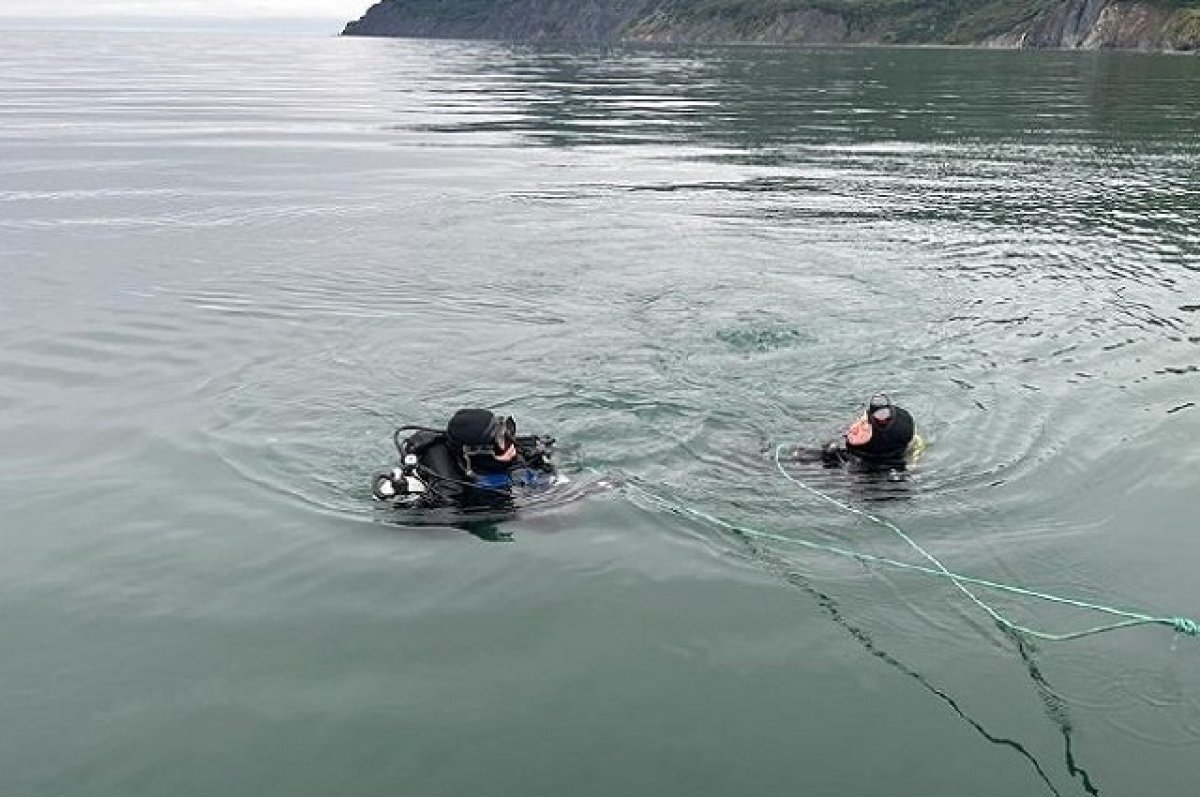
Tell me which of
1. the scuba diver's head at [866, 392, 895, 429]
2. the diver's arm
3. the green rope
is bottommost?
the green rope

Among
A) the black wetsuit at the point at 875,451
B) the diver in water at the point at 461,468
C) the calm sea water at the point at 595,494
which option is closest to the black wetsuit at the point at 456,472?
the diver in water at the point at 461,468

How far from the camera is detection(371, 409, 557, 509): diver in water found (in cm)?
1106

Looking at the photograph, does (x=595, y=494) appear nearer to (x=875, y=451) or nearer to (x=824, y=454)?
(x=824, y=454)

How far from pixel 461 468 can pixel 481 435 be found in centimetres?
54

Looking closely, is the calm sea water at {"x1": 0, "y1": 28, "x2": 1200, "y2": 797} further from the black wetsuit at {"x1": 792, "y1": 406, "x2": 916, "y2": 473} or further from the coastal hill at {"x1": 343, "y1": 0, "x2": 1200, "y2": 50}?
the coastal hill at {"x1": 343, "y1": 0, "x2": 1200, "y2": 50}

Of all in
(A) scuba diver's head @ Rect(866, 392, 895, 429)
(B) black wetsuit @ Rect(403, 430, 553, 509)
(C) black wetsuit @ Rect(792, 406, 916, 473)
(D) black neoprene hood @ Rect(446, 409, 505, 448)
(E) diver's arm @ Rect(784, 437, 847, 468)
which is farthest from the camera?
(E) diver's arm @ Rect(784, 437, 847, 468)

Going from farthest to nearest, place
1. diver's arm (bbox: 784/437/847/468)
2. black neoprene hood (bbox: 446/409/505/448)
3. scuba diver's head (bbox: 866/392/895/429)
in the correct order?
diver's arm (bbox: 784/437/847/468), scuba diver's head (bbox: 866/392/895/429), black neoprene hood (bbox: 446/409/505/448)

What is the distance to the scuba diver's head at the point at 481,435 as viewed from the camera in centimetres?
1098

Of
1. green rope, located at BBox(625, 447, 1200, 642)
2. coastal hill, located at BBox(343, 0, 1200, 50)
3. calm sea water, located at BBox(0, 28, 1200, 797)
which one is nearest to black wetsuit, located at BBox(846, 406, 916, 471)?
calm sea water, located at BBox(0, 28, 1200, 797)

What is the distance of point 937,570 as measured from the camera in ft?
34.2

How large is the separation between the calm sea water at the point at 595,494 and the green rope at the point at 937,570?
0.14 metres

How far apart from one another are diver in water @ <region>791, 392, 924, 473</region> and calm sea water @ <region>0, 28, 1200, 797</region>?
293mm

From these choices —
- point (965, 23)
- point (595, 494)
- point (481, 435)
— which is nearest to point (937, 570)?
point (595, 494)

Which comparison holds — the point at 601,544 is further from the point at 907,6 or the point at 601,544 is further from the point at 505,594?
the point at 907,6
